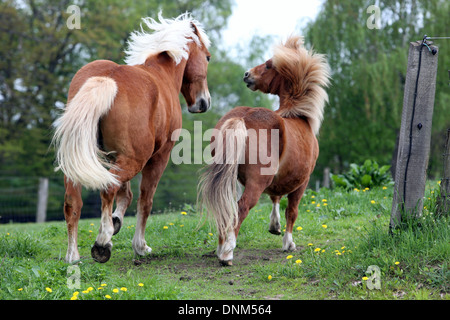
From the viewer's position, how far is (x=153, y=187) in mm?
5113

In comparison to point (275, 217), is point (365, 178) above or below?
above

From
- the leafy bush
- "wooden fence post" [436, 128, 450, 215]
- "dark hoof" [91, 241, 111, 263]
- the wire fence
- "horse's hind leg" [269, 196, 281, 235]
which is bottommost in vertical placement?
the wire fence

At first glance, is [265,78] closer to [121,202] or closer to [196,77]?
[196,77]

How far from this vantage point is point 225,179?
442 centimetres

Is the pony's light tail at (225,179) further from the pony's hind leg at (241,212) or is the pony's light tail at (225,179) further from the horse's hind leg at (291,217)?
the horse's hind leg at (291,217)

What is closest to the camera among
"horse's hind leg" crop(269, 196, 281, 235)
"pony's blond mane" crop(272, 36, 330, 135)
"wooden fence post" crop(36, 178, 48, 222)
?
"pony's blond mane" crop(272, 36, 330, 135)

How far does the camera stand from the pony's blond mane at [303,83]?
5414mm

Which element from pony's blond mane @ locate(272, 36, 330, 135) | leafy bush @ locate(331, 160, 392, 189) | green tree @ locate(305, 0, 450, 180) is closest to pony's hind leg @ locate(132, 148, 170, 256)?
pony's blond mane @ locate(272, 36, 330, 135)

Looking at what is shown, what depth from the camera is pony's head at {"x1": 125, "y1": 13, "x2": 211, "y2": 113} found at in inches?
207

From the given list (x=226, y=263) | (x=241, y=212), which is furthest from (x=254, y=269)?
(x=241, y=212)

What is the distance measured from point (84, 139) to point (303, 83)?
8.81ft

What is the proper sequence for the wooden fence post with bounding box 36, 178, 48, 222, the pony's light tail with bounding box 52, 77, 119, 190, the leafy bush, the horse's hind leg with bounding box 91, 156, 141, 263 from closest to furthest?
the pony's light tail with bounding box 52, 77, 119, 190 < the horse's hind leg with bounding box 91, 156, 141, 263 < the leafy bush < the wooden fence post with bounding box 36, 178, 48, 222

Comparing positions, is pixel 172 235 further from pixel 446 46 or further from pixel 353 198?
pixel 446 46

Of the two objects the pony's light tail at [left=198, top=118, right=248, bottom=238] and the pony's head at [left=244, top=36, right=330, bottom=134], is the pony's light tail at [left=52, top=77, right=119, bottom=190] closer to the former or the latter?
the pony's light tail at [left=198, top=118, right=248, bottom=238]
